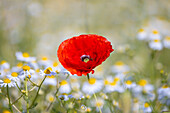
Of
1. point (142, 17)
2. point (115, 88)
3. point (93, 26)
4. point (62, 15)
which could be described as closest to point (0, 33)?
point (62, 15)

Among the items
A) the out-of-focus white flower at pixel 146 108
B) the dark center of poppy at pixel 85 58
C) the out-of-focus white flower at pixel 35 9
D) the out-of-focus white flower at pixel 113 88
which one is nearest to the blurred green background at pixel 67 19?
the out-of-focus white flower at pixel 35 9

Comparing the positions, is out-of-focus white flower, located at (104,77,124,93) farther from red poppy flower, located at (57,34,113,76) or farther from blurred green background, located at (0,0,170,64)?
blurred green background, located at (0,0,170,64)

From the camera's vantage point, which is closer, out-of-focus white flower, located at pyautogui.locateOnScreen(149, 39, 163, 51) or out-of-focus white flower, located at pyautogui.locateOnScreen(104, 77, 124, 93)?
out-of-focus white flower, located at pyautogui.locateOnScreen(104, 77, 124, 93)

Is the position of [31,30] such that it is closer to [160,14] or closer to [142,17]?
[142,17]

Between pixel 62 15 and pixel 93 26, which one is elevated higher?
pixel 62 15

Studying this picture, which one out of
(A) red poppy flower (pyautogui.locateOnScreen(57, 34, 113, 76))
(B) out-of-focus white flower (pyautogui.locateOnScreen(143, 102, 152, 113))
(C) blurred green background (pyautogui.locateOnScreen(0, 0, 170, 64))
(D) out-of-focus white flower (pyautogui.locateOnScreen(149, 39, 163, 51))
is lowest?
(B) out-of-focus white flower (pyautogui.locateOnScreen(143, 102, 152, 113))

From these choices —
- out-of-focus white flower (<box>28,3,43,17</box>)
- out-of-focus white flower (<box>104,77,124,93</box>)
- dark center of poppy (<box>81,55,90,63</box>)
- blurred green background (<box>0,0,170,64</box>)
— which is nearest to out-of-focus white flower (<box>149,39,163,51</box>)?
out-of-focus white flower (<box>104,77,124,93</box>)
